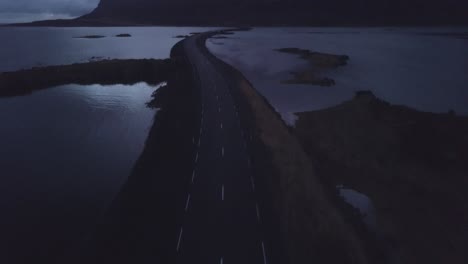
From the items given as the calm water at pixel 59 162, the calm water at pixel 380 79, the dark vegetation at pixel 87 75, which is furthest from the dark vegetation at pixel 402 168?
the dark vegetation at pixel 87 75

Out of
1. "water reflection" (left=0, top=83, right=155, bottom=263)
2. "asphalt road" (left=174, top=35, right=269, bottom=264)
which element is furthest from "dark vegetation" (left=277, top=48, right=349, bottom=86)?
"asphalt road" (left=174, top=35, right=269, bottom=264)

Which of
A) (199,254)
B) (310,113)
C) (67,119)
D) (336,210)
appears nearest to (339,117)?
(310,113)

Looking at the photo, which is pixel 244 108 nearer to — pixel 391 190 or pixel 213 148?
pixel 213 148

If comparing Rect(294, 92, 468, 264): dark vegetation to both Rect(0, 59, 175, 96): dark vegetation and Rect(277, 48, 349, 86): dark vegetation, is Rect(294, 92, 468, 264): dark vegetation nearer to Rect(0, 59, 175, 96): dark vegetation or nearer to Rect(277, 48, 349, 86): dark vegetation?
Rect(277, 48, 349, 86): dark vegetation

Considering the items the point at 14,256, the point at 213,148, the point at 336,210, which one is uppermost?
the point at 213,148

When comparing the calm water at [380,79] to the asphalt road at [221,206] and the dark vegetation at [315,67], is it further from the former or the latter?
the asphalt road at [221,206]

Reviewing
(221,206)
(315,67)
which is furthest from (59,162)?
(315,67)
